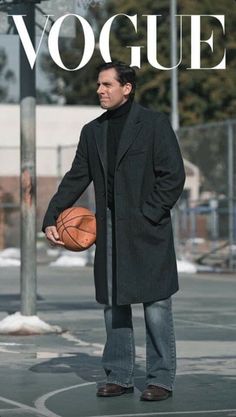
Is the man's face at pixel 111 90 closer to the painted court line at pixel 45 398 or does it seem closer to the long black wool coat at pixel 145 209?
the long black wool coat at pixel 145 209

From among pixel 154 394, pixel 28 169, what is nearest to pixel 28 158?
pixel 28 169

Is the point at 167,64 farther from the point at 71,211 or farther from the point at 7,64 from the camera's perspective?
the point at 71,211

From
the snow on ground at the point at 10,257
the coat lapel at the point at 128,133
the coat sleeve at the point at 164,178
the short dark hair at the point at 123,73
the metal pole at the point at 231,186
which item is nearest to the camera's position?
the coat sleeve at the point at 164,178

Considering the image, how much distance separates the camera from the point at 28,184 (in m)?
12.9

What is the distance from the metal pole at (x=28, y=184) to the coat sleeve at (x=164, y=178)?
4.90 metres

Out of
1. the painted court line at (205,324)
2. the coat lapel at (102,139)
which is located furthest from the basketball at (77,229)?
the painted court line at (205,324)

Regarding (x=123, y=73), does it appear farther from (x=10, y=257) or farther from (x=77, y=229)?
(x=10, y=257)

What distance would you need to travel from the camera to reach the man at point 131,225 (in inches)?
315

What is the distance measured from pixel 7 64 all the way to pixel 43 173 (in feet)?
162

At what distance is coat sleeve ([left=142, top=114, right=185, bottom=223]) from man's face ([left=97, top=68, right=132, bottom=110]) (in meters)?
0.31

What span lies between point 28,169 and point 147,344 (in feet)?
16.5

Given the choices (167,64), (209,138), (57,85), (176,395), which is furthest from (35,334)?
(57,85)

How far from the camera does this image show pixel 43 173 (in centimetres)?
3797

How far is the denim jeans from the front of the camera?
8.09m
